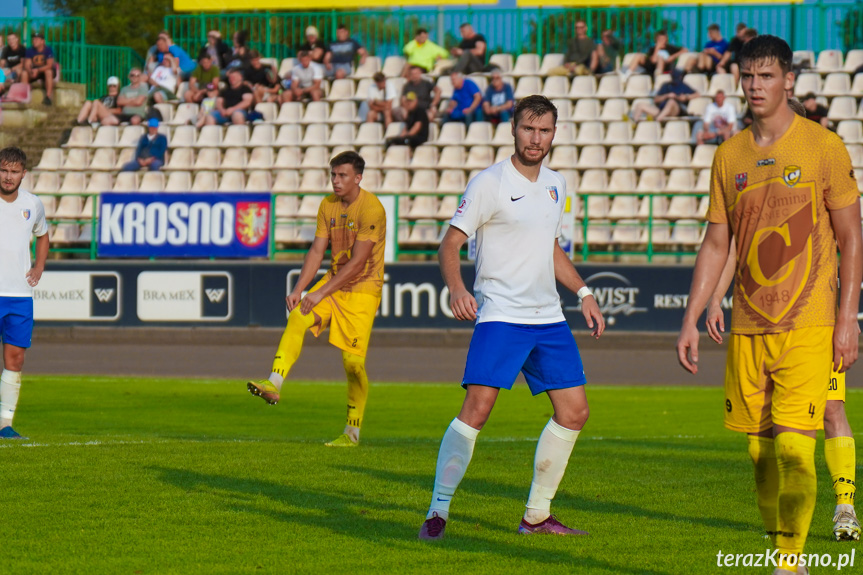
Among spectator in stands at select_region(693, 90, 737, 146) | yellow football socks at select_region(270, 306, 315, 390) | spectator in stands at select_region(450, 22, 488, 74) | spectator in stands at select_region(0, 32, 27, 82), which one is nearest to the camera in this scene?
yellow football socks at select_region(270, 306, 315, 390)

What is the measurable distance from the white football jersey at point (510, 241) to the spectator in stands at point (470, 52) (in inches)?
894

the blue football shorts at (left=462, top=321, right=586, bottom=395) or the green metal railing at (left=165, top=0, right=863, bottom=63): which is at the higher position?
the green metal railing at (left=165, top=0, right=863, bottom=63)

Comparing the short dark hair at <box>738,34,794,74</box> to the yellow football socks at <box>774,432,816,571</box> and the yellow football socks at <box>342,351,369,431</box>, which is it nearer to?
the yellow football socks at <box>774,432,816,571</box>

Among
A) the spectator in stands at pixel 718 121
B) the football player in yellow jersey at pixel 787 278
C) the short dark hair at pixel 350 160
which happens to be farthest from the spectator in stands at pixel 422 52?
the football player in yellow jersey at pixel 787 278

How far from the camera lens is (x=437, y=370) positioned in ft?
63.2

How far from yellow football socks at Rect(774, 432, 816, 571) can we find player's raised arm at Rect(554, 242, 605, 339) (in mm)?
1565

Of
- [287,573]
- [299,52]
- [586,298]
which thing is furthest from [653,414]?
[299,52]

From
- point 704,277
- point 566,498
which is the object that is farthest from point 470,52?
point 704,277

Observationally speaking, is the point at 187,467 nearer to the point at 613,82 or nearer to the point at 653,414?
the point at 653,414

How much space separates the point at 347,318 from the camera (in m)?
10.5

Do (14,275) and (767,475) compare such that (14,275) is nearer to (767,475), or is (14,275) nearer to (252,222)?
(767,475)

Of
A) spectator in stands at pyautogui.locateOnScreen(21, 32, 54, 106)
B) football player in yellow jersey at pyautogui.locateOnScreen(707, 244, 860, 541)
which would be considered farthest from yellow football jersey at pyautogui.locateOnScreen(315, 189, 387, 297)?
spectator in stands at pyautogui.locateOnScreen(21, 32, 54, 106)

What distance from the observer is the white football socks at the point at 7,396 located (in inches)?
423

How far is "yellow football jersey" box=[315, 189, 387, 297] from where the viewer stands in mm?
10405
